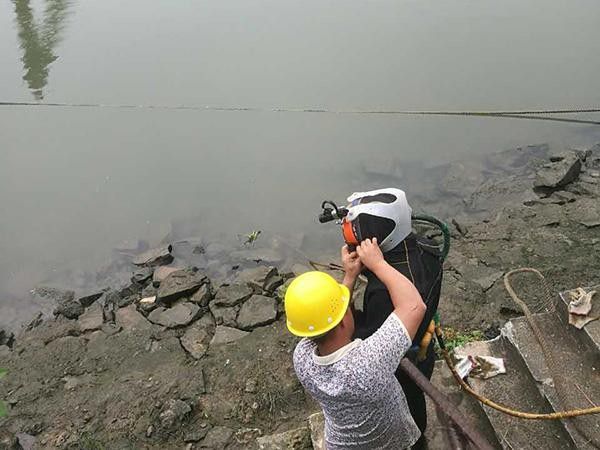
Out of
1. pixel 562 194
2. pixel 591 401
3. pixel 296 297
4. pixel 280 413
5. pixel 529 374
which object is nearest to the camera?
pixel 296 297

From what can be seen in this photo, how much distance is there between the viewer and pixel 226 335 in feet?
18.4

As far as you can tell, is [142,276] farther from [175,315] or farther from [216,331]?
[216,331]

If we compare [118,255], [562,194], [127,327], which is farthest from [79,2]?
[562,194]

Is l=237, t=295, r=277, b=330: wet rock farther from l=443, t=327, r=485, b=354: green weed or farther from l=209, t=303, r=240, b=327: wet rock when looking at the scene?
l=443, t=327, r=485, b=354: green weed

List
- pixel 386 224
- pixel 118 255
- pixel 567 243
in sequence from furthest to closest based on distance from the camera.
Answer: pixel 118 255 → pixel 567 243 → pixel 386 224

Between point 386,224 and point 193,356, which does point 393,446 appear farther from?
point 193,356

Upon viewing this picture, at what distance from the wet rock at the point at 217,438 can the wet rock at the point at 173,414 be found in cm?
29

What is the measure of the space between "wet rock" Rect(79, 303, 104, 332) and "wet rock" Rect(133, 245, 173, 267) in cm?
102

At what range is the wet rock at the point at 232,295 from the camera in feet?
20.2

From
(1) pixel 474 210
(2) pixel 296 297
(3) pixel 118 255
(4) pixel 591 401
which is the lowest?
(3) pixel 118 255

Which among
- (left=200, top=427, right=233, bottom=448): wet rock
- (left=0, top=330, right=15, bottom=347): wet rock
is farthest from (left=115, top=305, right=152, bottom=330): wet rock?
(left=200, top=427, right=233, bottom=448): wet rock

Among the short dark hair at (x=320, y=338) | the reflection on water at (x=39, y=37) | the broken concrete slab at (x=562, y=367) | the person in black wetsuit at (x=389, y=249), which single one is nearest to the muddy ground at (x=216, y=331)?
the broken concrete slab at (x=562, y=367)

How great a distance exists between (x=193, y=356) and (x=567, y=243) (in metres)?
4.31

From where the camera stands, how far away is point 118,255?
7.98m
